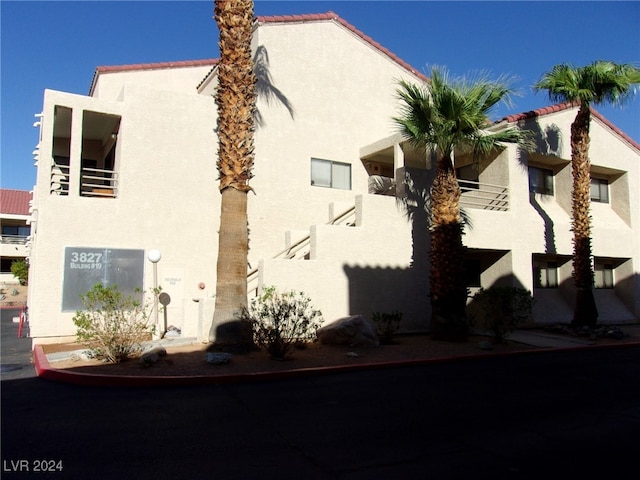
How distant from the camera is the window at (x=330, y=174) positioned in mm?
17266

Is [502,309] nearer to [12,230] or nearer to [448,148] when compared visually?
[448,148]

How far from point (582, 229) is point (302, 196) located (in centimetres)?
925

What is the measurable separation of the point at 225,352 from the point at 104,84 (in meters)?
13.0

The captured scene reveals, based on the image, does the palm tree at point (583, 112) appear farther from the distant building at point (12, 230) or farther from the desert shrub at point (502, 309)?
the distant building at point (12, 230)

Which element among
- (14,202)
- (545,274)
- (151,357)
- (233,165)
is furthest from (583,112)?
(14,202)

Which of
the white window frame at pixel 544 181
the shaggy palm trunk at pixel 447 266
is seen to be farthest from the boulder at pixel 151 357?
the white window frame at pixel 544 181

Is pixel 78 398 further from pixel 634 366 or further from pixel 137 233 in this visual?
pixel 634 366

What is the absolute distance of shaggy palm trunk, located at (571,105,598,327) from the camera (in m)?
16.5

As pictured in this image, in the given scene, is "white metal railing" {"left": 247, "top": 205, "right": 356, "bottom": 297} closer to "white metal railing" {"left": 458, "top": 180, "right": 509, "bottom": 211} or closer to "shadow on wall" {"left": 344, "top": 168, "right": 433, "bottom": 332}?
"shadow on wall" {"left": 344, "top": 168, "right": 433, "bottom": 332}

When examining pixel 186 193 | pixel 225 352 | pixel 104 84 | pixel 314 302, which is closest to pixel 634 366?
pixel 314 302

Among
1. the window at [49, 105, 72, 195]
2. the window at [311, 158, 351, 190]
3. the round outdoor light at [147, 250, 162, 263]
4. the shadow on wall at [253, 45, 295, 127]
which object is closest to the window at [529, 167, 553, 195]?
the window at [311, 158, 351, 190]

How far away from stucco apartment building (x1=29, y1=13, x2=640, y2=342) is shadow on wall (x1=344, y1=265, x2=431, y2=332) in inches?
1.9

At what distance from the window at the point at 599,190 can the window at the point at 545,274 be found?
4224 mm

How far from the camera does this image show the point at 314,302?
1372 centimetres
